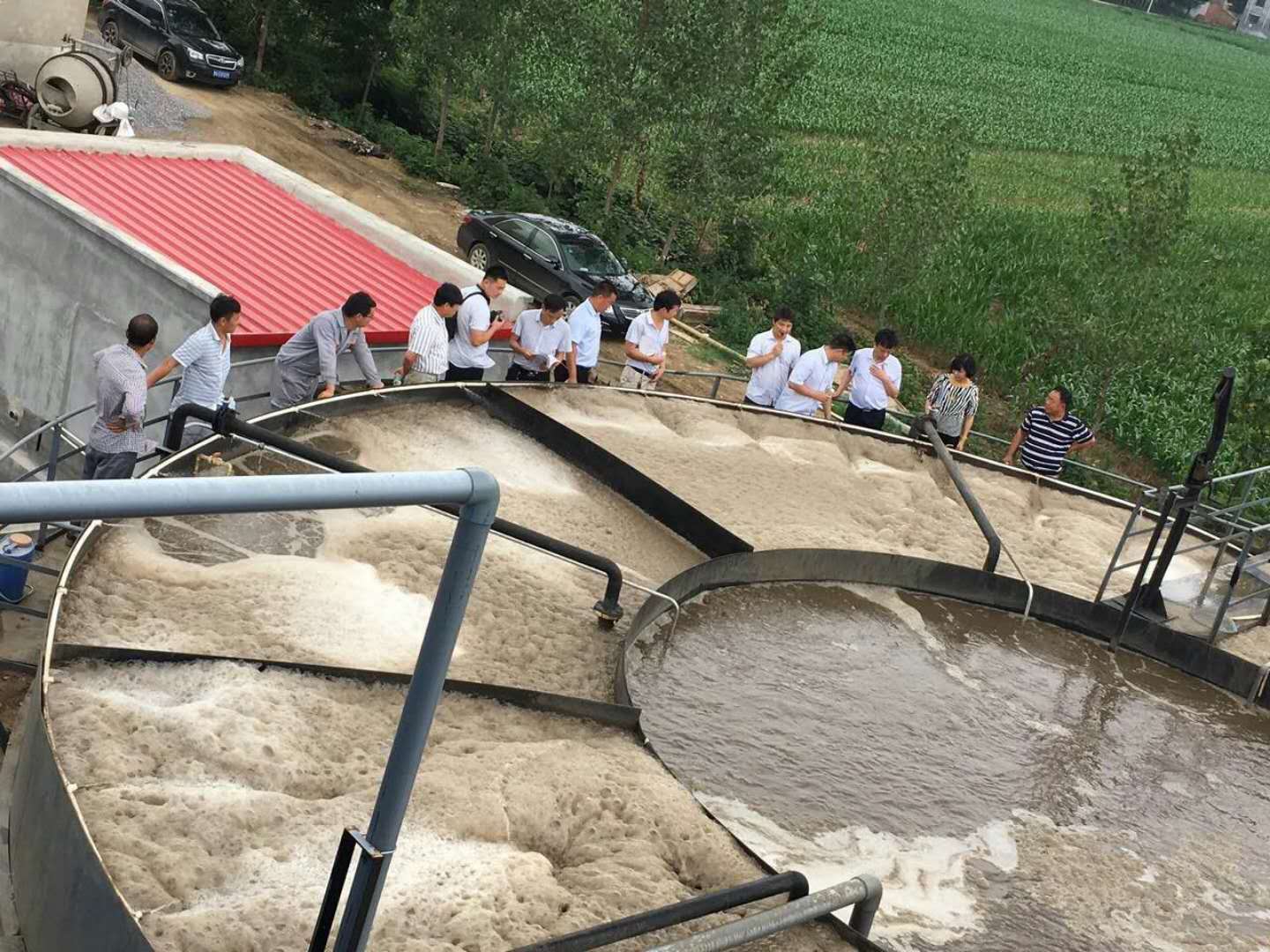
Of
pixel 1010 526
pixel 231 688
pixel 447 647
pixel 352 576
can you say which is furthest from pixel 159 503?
pixel 1010 526

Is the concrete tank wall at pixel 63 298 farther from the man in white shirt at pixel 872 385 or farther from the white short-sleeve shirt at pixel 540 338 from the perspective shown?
the man in white shirt at pixel 872 385

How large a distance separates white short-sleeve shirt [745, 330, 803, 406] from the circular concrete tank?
67.5 inches

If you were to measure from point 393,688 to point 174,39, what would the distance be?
23.3 m

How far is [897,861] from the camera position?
8578 millimetres

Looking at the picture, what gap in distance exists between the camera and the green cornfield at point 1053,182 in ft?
82.1

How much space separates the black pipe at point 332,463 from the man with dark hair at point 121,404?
1.04ft

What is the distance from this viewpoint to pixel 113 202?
626 inches

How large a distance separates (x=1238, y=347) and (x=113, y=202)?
2263 centimetres

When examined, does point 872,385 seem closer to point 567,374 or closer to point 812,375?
point 812,375

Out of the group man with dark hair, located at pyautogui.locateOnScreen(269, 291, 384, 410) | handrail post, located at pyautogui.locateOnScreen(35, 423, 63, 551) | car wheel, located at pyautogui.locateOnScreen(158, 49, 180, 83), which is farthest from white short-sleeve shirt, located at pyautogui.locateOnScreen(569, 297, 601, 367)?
car wheel, located at pyautogui.locateOnScreen(158, 49, 180, 83)

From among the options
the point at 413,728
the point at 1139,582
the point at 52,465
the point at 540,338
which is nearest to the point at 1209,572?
the point at 1139,582

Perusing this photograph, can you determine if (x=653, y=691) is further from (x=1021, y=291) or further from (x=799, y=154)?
(x=799, y=154)

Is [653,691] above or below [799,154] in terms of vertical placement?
below

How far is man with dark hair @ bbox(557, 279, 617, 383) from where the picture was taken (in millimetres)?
13688
